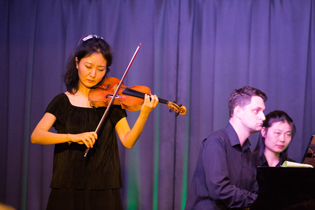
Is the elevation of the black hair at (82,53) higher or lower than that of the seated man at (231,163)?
higher

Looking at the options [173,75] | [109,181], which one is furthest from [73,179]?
[173,75]

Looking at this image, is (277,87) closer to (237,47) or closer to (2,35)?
(237,47)

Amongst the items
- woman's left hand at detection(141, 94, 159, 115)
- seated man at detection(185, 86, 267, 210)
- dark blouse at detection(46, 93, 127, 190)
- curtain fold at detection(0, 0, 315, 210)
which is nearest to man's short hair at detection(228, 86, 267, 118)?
seated man at detection(185, 86, 267, 210)

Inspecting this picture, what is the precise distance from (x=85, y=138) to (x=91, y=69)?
1.51 ft

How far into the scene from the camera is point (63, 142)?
5.74 feet

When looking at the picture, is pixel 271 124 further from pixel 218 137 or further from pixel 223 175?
pixel 223 175

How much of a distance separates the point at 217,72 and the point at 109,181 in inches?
78.1

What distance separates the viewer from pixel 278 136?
7.75 feet

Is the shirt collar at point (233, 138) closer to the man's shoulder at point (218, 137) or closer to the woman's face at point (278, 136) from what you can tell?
the man's shoulder at point (218, 137)

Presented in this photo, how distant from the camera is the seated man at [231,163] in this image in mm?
1782

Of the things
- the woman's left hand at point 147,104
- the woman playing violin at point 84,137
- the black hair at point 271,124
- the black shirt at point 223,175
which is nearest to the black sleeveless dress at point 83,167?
the woman playing violin at point 84,137

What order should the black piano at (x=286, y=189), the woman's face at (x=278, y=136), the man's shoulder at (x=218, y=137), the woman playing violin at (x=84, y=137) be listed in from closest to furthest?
the black piano at (x=286, y=189) → the woman playing violin at (x=84, y=137) → the man's shoulder at (x=218, y=137) → the woman's face at (x=278, y=136)

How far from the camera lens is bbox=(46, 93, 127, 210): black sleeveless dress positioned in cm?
173

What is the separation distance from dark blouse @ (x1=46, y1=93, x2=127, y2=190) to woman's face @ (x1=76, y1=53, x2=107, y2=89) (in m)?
0.16
